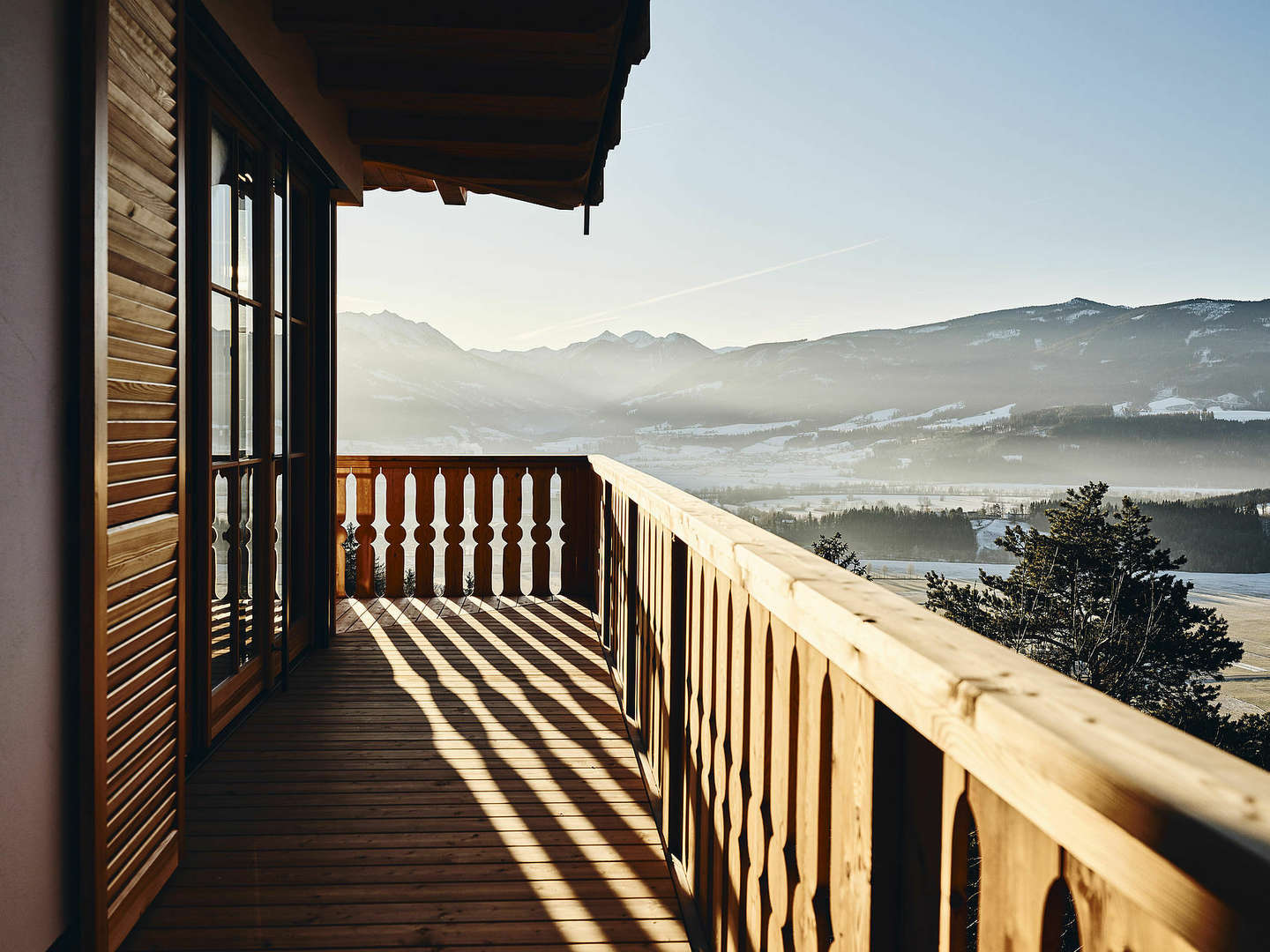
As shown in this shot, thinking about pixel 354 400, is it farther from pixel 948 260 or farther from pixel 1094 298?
pixel 1094 298

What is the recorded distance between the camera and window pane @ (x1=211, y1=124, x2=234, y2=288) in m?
2.48

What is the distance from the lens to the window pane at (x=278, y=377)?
312 centimetres

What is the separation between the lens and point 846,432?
4928 cm

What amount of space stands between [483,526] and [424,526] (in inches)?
14.9

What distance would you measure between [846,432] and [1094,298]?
32202mm

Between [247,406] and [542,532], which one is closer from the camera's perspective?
[247,406]

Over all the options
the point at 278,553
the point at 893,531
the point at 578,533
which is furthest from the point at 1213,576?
the point at 278,553

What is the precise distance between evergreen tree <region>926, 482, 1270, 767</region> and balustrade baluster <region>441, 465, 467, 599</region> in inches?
616

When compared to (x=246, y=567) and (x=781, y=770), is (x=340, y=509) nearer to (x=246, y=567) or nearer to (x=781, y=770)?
(x=246, y=567)

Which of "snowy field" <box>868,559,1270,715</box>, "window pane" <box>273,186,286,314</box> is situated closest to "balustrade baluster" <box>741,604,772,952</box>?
"window pane" <box>273,186,286,314</box>

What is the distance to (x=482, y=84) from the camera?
318 cm

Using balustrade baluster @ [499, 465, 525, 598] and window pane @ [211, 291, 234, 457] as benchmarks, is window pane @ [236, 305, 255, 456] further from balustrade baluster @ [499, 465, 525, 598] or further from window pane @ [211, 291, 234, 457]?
balustrade baluster @ [499, 465, 525, 598]

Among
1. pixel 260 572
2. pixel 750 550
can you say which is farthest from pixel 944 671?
pixel 260 572

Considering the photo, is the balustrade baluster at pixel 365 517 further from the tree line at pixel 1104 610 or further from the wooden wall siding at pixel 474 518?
the tree line at pixel 1104 610
